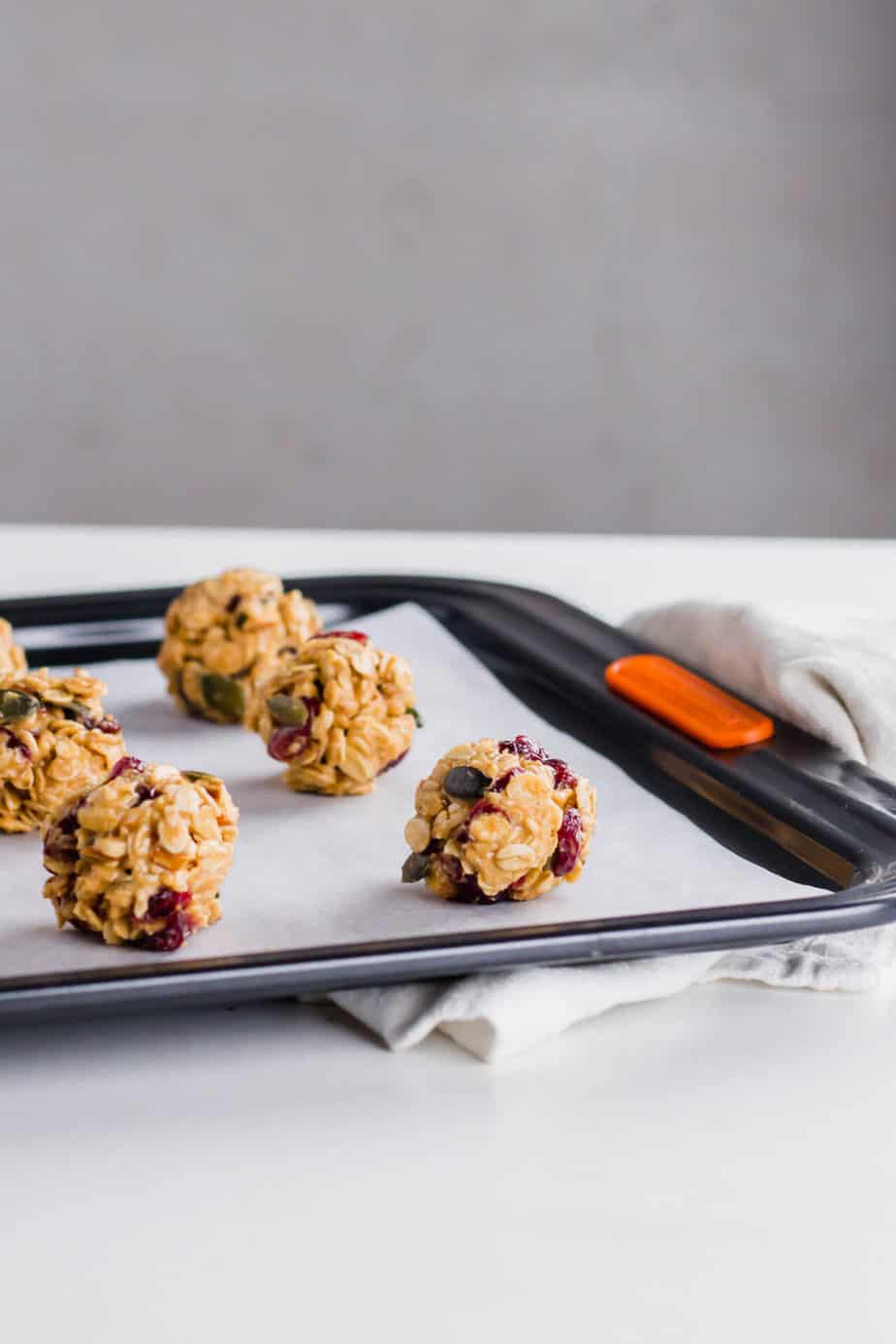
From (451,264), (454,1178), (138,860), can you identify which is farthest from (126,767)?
(451,264)

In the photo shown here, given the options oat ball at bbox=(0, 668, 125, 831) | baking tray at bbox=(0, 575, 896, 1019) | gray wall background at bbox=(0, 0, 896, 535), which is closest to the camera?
baking tray at bbox=(0, 575, 896, 1019)

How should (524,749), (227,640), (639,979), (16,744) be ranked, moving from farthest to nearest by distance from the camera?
(227,640) → (16,744) → (524,749) → (639,979)

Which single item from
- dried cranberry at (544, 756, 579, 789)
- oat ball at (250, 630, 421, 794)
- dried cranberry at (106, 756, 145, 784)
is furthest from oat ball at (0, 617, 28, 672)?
dried cranberry at (544, 756, 579, 789)

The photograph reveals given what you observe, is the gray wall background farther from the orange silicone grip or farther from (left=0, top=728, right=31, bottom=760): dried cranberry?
(left=0, top=728, right=31, bottom=760): dried cranberry

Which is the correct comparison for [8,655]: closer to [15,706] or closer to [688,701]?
[15,706]

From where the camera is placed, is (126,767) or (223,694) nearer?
(126,767)

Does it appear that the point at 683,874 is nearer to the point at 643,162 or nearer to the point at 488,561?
the point at 488,561

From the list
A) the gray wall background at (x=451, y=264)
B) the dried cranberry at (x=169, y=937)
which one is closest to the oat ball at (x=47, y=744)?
the dried cranberry at (x=169, y=937)
